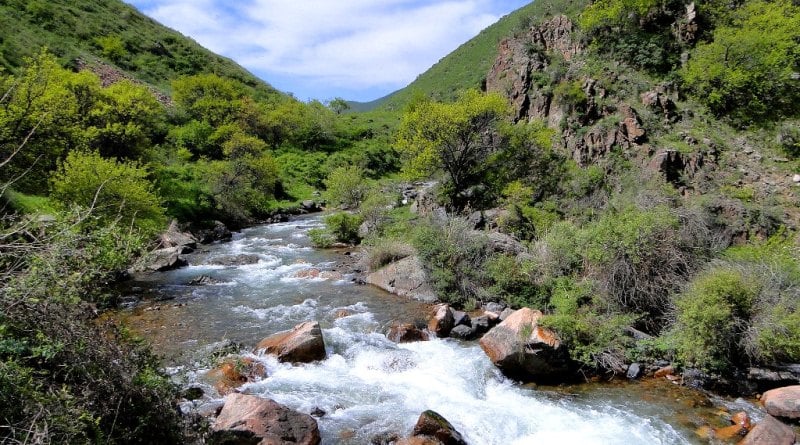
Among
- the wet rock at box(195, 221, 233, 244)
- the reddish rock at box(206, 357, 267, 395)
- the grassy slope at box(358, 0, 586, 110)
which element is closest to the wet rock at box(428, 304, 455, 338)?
the reddish rock at box(206, 357, 267, 395)

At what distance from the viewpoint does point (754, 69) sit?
24828mm

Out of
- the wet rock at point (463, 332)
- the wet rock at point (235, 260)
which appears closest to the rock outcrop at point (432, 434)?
the wet rock at point (463, 332)

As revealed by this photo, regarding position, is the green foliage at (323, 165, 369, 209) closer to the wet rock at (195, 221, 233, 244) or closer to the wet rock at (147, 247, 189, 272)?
the wet rock at (195, 221, 233, 244)

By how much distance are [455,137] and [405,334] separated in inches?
633

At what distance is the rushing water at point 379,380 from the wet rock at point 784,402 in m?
1.68

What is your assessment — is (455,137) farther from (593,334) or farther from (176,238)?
(176,238)

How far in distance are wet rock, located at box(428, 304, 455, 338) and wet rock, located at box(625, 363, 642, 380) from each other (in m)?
5.75

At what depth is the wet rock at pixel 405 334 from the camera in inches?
592

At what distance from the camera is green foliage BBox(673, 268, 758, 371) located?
11.9 m

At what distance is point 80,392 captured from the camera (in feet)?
19.8

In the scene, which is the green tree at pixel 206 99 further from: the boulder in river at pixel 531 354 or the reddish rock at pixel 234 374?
the boulder in river at pixel 531 354

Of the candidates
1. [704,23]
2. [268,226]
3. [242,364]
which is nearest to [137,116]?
[268,226]

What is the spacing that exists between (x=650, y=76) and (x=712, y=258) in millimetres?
17317

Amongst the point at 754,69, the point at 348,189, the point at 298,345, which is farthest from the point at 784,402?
the point at 348,189
